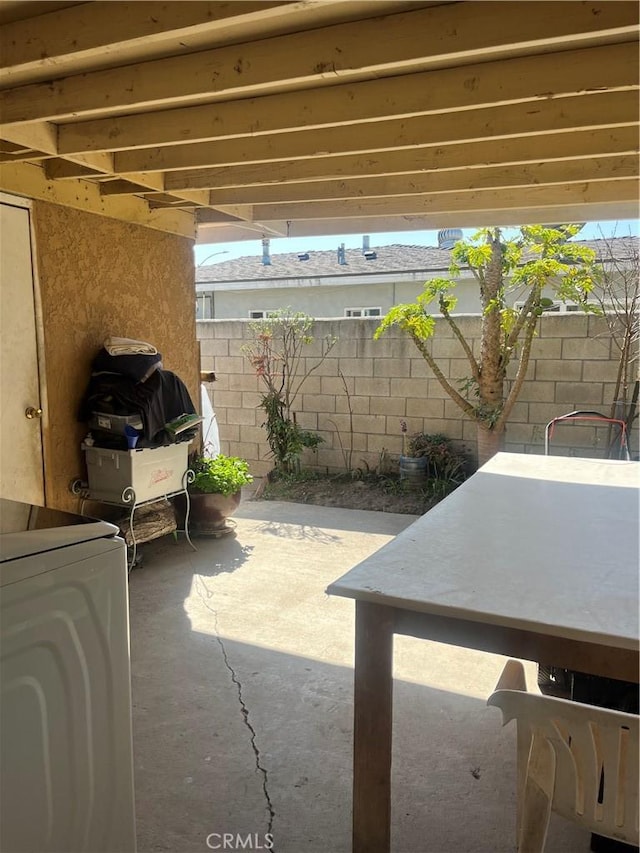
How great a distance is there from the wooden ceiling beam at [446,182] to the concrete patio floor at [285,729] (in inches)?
94.9

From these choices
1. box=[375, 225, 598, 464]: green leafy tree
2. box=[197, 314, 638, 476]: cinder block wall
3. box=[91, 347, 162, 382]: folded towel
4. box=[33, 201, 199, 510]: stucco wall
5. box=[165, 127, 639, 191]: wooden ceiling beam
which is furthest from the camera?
box=[197, 314, 638, 476]: cinder block wall

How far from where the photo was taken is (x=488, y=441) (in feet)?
17.4

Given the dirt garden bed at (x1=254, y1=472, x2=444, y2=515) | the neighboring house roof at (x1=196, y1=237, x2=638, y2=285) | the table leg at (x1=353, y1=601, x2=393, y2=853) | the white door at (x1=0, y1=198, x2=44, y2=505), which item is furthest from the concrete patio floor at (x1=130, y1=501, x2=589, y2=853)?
the neighboring house roof at (x1=196, y1=237, x2=638, y2=285)

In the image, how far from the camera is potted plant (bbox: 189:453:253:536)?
4555 millimetres

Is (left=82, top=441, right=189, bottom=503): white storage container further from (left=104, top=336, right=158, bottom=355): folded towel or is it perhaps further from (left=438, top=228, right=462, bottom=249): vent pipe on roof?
(left=438, top=228, right=462, bottom=249): vent pipe on roof

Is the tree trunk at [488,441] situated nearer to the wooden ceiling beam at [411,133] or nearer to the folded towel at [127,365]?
the folded towel at [127,365]

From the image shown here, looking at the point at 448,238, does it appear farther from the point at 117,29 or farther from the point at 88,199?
the point at 117,29

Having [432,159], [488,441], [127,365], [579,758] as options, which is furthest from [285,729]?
[488,441]

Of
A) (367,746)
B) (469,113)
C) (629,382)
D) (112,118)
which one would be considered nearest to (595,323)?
(629,382)

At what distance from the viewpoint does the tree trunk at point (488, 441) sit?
5.28 m

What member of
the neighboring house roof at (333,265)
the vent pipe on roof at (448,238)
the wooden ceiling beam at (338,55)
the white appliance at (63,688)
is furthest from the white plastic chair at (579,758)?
the vent pipe on roof at (448,238)

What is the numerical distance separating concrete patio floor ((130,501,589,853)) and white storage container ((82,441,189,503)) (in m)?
0.57

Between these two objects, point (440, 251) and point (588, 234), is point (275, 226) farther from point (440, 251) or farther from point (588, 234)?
point (440, 251)

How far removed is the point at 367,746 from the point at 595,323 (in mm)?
4586
